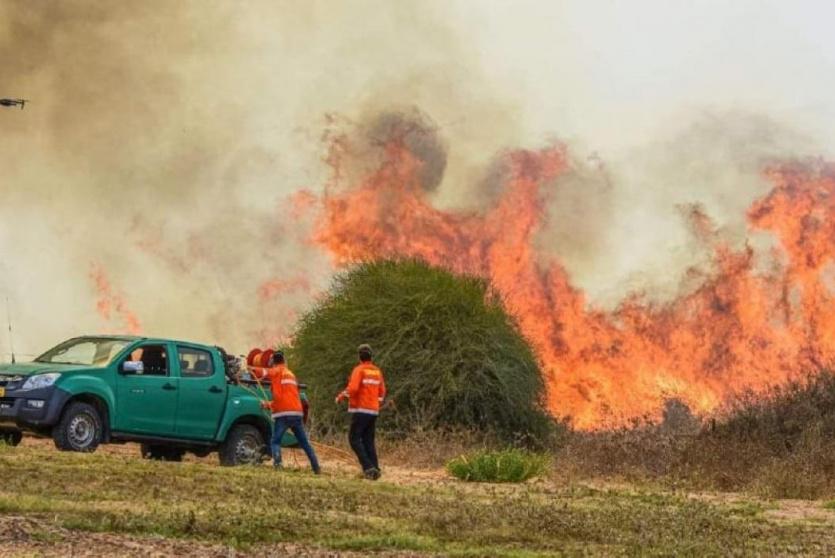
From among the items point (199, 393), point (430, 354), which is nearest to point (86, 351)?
point (199, 393)

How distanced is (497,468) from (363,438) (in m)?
2.71

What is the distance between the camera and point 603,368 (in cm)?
4238

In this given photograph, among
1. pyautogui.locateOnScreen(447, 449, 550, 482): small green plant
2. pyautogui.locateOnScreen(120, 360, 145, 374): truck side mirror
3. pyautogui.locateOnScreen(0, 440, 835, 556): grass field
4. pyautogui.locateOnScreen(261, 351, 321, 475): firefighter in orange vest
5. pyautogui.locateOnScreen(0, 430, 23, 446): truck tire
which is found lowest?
pyautogui.locateOnScreen(0, 440, 835, 556): grass field

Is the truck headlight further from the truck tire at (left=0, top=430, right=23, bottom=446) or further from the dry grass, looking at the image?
the dry grass

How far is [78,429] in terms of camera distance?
72.5 ft

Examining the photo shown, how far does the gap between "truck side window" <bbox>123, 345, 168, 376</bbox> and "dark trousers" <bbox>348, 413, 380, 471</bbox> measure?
292 centimetres

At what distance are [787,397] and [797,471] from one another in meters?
6.76

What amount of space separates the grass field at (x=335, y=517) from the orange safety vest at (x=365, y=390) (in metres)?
1.34

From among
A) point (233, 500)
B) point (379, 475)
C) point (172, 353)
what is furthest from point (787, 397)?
point (233, 500)

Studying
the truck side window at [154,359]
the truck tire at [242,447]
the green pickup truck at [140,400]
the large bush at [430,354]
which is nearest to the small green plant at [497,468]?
the green pickup truck at [140,400]

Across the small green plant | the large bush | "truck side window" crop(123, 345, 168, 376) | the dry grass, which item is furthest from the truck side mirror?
the large bush

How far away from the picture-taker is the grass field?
44.5 ft

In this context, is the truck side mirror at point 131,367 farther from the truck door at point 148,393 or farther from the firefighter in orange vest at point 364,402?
the firefighter in orange vest at point 364,402

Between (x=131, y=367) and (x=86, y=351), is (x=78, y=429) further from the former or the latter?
(x=86, y=351)
